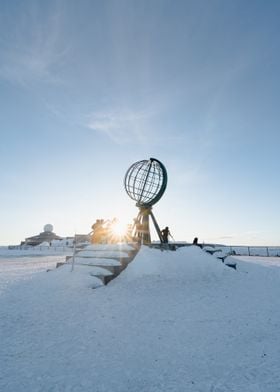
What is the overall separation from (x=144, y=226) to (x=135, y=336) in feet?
41.3

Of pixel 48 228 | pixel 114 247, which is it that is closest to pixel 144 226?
pixel 114 247

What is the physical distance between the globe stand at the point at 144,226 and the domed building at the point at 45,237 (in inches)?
2645

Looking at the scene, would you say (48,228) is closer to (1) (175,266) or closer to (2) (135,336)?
(1) (175,266)

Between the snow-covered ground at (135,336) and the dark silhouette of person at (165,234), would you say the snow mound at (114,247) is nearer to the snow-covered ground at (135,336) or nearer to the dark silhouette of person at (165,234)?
the snow-covered ground at (135,336)

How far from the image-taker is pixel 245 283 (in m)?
11.6

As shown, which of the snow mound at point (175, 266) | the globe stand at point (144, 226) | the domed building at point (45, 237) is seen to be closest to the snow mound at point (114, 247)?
the snow mound at point (175, 266)

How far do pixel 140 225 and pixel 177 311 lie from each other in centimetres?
1086

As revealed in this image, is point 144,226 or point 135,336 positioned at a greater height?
point 144,226

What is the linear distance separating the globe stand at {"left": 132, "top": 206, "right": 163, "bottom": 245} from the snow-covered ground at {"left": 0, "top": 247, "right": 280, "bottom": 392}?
731 cm

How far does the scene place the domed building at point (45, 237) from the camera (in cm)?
7766

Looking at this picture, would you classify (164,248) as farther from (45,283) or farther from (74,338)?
(74,338)

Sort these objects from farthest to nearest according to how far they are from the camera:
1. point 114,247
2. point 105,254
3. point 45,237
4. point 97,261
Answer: point 45,237 → point 114,247 → point 105,254 → point 97,261

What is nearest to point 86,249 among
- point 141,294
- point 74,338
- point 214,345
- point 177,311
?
point 141,294

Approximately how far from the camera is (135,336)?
5.36 metres
